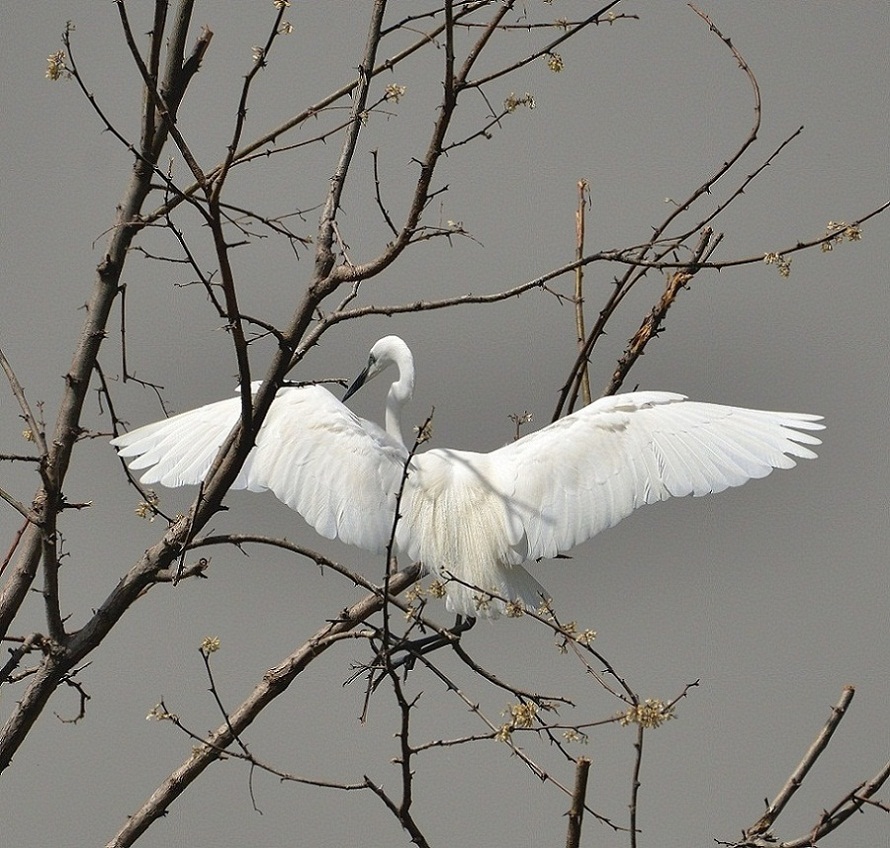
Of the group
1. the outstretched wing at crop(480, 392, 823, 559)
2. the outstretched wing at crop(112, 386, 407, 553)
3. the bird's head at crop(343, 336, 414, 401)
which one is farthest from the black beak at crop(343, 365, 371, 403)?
the outstretched wing at crop(480, 392, 823, 559)

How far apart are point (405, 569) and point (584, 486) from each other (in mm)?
324

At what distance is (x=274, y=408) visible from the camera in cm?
187

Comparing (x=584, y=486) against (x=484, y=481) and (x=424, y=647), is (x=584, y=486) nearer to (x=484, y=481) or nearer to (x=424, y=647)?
(x=484, y=481)

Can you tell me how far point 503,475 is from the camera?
1812 millimetres

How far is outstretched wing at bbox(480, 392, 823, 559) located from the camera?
1754 millimetres

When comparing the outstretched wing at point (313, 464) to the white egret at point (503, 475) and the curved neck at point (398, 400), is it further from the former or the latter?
the curved neck at point (398, 400)

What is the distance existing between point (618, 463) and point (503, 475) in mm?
169

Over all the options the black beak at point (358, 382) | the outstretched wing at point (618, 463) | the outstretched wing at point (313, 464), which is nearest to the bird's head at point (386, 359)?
the black beak at point (358, 382)

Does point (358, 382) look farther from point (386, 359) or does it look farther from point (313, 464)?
point (313, 464)

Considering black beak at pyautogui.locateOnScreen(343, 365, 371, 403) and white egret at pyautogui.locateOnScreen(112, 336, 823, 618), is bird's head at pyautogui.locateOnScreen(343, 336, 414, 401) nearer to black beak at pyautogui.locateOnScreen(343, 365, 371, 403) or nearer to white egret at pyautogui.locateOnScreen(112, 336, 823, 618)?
black beak at pyautogui.locateOnScreen(343, 365, 371, 403)

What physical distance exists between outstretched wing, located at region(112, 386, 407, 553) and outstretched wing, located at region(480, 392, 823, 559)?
7.1 inches

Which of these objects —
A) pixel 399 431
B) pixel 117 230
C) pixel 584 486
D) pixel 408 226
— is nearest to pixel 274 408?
pixel 399 431

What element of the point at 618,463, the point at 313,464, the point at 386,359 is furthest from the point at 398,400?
the point at 618,463

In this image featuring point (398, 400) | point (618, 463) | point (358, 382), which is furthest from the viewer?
point (358, 382)
